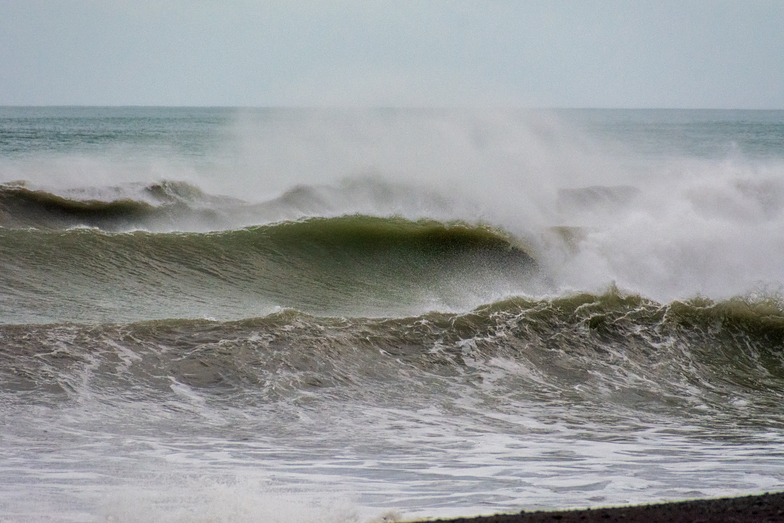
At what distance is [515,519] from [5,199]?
36.6 feet

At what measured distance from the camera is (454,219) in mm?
11156

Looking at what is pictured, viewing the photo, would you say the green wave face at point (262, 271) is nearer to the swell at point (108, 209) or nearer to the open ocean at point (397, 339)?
the open ocean at point (397, 339)

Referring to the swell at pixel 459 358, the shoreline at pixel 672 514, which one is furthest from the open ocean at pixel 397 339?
the shoreline at pixel 672 514

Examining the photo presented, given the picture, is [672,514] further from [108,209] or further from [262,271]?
[108,209]

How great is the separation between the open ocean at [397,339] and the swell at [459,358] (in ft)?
0.10

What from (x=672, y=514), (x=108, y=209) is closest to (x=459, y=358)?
(x=672, y=514)

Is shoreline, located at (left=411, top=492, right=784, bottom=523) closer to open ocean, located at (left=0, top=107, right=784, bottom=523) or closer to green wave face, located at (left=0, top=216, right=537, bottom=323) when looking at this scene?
open ocean, located at (left=0, top=107, right=784, bottom=523)

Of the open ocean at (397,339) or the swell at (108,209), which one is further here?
the swell at (108,209)

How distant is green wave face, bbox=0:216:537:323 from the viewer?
799cm

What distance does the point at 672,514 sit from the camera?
10.9 feet

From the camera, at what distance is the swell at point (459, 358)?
5.93 m

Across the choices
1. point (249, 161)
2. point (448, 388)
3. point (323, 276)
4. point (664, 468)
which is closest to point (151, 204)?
point (323, 276)

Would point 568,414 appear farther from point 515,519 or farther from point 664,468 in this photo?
point 515,519

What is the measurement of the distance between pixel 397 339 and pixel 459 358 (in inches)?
25.8
